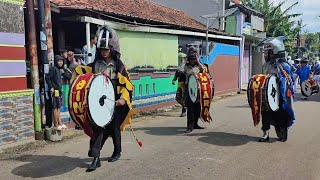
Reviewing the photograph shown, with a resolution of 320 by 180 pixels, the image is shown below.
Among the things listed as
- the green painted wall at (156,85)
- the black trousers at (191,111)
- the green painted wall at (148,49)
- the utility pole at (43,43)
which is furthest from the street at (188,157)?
the green painted wall at (148,49)

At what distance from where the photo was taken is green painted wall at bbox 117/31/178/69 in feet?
37.6

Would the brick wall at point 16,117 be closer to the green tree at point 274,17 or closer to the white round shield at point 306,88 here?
the white round shield at point 306,88

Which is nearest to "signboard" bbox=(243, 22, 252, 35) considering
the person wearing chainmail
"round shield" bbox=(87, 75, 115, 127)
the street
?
the street

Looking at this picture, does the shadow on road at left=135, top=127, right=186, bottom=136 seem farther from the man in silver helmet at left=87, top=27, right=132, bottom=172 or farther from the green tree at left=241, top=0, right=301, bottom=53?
the green tree at left=241, top=0, right=301, bottom=53

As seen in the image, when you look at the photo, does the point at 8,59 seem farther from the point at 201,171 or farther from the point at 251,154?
the point at 251,154

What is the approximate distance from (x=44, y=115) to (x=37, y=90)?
27.2 inches

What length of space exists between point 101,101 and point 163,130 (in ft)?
11.9

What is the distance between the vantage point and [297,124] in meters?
9.66

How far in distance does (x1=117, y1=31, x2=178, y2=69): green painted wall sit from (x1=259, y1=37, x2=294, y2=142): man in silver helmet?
15.8 ft

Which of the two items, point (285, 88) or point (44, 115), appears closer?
point (285, 88)

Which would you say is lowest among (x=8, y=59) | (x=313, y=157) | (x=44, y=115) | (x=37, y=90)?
(x=313, y=157)

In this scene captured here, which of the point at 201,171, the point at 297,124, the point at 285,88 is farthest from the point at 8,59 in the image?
the point at 297,124

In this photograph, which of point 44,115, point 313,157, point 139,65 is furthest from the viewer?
point 139,65

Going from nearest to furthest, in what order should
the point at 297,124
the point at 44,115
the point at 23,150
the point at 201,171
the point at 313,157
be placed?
the point at 201,171 < the point at 313,157 < the point at 23,150 < the point at 44,115 < the point at 297,124
